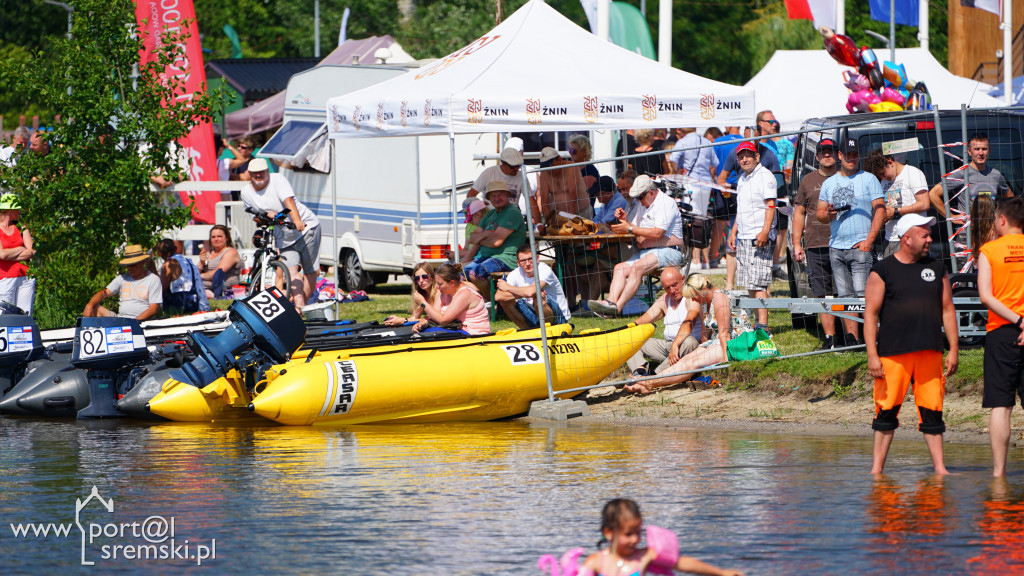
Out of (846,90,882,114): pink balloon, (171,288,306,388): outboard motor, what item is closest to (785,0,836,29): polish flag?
(846,90,882,114): pink balloon

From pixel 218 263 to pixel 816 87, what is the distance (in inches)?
446

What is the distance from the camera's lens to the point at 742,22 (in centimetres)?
4756

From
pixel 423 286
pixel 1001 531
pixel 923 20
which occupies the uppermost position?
pixel 923 20

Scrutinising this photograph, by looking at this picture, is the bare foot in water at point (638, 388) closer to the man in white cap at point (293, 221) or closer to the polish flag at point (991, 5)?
the man in white cap at point (293, 221)

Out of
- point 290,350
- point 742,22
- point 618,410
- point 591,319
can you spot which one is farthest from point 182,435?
point 742,22

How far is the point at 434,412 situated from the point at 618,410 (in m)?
1.62

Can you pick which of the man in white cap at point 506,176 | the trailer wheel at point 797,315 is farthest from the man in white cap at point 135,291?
the trailer wheel at point 797,315

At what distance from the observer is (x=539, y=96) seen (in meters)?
14.0

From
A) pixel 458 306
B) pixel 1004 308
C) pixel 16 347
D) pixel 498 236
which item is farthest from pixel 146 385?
pixel 1004 308

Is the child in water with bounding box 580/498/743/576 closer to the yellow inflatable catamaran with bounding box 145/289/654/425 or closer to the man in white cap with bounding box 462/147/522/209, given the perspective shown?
the yellow inflatable catamaran with bounding box 145/289/654/425

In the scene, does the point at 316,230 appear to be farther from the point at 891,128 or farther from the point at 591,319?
the point at 891,128

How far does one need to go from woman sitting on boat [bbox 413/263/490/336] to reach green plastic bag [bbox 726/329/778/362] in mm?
2458

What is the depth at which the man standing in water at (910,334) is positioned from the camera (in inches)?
336

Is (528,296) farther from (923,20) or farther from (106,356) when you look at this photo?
(923,20)
